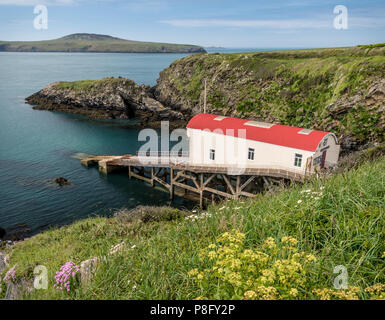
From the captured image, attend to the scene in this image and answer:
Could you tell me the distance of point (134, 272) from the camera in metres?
6.65

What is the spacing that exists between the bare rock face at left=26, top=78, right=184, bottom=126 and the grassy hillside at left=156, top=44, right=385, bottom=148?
7281 millimetres

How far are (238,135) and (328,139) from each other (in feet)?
26.4

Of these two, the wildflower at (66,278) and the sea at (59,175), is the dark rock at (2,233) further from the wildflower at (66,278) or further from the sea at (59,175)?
the wildflower at (66,278)

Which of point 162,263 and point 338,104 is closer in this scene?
point 162,263

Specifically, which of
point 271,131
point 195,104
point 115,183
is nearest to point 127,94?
point 195,104

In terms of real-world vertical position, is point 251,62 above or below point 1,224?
above

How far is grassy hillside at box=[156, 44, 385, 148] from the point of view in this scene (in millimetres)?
45500

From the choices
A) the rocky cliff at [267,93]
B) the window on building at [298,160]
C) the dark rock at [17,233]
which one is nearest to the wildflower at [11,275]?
the dark rock at [17,233]

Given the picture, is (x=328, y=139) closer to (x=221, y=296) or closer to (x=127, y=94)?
(x=221, y=296)

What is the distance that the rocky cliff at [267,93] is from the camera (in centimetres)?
4609

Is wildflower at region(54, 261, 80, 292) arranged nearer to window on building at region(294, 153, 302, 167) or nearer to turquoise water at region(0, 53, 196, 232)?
turquoise water at region(0, 53, 196, 232)

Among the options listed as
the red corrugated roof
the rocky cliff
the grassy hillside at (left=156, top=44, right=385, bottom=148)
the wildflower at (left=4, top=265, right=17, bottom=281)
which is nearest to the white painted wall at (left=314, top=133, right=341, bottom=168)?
the red corrugated roof

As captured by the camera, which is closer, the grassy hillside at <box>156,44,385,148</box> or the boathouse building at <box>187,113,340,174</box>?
the boathouse building at <box>187,113,340,174</box>
